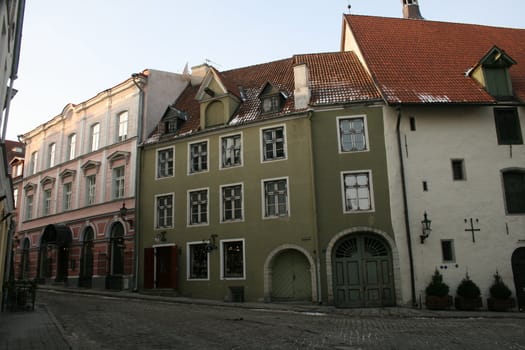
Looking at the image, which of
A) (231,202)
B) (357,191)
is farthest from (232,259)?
(357,191)

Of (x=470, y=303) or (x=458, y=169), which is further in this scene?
(x=458, y=169)

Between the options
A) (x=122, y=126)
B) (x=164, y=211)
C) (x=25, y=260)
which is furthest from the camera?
(x=25, y=260)

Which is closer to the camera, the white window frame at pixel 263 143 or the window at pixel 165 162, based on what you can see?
the white window frame at pixel 263 143

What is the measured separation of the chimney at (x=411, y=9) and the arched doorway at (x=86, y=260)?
25.5m

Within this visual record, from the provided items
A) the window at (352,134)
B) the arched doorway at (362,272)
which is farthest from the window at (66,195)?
the arched doorway at (362,272)

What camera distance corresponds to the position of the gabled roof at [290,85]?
71.1 ft

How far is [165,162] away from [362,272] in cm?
1202

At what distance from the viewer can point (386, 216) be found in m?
19.5

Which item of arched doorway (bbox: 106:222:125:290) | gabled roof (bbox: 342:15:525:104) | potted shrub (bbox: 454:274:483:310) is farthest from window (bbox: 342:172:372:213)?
arched doorway (bbox: 106:222:125:290)

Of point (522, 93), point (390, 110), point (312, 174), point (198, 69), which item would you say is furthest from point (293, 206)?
point (198, 69)

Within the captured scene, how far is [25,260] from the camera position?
1372 inches

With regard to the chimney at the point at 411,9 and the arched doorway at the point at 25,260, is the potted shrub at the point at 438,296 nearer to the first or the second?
the chimney at the point at 411,9

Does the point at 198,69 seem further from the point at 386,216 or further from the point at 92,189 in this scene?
the point at 386,216

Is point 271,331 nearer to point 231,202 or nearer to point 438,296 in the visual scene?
point 438,296
